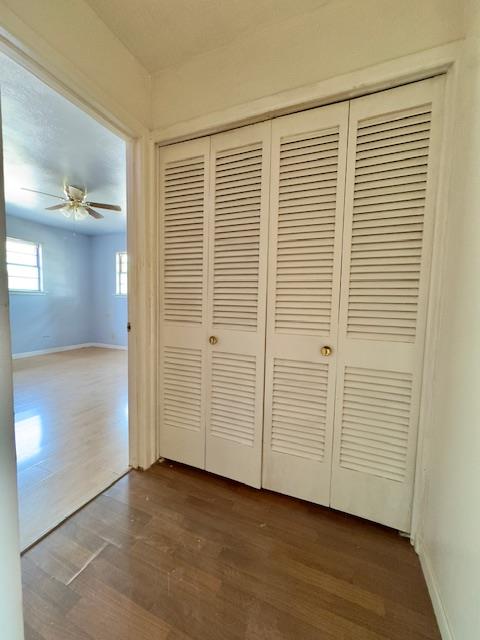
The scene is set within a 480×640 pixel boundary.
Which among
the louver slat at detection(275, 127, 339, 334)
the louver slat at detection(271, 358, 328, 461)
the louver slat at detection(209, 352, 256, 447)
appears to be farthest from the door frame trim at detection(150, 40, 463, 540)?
A: the louver slat at detection(209, 352, 256, 447)

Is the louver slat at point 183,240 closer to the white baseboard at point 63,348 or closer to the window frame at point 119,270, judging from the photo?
the window frame at point 119,270

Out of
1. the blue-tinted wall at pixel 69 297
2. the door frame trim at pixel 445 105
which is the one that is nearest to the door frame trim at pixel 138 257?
the door frame trim at pixel 445 105

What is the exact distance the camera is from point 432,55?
41.9 inches

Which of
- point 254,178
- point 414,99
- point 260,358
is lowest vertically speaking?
point 260,358

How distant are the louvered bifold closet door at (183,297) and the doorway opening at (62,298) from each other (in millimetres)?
470

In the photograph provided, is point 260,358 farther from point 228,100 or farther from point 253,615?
point 228,100

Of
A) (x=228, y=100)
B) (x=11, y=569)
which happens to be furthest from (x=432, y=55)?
(x=11, y=569)

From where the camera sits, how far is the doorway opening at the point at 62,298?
1688 millimetres

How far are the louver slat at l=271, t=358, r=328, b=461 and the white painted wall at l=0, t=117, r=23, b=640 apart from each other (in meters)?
1.11

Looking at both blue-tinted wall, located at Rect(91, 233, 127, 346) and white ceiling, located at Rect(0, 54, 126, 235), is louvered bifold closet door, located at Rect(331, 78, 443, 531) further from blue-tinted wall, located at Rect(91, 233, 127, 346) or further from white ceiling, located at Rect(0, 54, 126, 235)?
blue-tinted wall, located at Rect(91, 233, 127, 346)

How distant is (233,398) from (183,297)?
68 centimetres

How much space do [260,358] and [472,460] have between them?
0.92m

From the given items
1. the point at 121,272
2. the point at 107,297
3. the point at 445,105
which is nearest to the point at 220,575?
the point at 445,105

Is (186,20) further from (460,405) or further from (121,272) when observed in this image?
(121,272)
